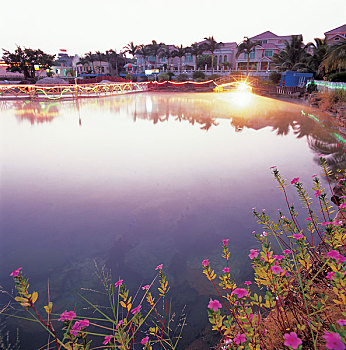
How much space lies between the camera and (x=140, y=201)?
202 inches

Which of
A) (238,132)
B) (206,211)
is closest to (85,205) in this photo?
(206,211)

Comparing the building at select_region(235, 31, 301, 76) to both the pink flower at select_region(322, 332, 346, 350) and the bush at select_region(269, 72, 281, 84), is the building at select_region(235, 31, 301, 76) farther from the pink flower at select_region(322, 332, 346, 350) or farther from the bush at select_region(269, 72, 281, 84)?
the pink flower at select_region(322, 332, 346, 350)

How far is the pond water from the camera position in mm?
3314

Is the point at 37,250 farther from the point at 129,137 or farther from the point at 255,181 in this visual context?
the point at 129,137

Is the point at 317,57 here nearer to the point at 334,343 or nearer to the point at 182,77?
the point at 182,77

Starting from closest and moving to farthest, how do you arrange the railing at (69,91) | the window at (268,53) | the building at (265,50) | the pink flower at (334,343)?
the pink flower at (334,343)
the railing at (69,91)
the building at (265,50)
the window at (268,53)

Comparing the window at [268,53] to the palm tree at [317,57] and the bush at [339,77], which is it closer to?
the palm tree at [317,57]

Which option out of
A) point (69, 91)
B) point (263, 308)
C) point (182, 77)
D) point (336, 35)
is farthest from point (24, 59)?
point (263, 308)

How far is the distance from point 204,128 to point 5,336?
10.7 meters

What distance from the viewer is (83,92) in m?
34.3

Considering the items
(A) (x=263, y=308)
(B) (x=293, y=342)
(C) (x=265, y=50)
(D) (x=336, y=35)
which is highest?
(D) (x=336, y=35)

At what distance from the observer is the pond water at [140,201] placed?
3314 millimetres

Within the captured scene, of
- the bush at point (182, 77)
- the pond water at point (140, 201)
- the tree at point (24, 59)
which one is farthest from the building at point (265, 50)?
the pond water at point (140, 201)

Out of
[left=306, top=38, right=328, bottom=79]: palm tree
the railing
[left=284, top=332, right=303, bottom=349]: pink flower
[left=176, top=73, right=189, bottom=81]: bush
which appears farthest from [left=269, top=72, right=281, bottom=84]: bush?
[left=284, top=332, right=303, bottom=349]: pink flower
